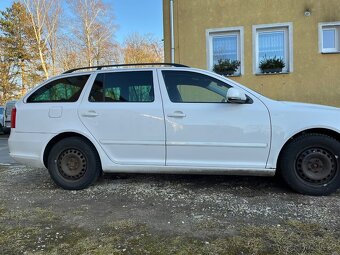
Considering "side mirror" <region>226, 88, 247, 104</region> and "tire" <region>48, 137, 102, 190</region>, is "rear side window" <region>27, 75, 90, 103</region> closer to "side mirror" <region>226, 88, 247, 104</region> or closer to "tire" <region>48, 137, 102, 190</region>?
"tire" <region>48, 137, 102, 190</region>

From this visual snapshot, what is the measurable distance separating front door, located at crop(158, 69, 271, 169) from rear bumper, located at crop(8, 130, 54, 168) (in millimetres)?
1793

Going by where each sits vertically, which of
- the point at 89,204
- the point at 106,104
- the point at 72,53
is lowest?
the point at 89,204

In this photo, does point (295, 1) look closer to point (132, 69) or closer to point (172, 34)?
point (172, 34)

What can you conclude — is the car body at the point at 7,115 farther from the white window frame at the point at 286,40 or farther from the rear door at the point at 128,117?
the rear door at the point at 128,117

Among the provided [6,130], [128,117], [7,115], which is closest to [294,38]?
[128,117]

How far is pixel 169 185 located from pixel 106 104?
1.48 meters

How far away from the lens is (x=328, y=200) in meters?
4.02

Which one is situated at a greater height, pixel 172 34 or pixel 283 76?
pixel 172 34

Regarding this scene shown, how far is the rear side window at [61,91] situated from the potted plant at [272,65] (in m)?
6.69

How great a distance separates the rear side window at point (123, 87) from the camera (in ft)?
→ 15.1

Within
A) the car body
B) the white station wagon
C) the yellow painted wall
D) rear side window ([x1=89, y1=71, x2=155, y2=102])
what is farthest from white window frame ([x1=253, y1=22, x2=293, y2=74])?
the car body

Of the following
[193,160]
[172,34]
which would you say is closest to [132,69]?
[193,160]

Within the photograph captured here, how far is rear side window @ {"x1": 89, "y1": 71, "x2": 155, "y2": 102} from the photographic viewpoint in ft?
15.1

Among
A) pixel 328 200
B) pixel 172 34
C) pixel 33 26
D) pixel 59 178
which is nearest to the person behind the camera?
pixel 328 200
